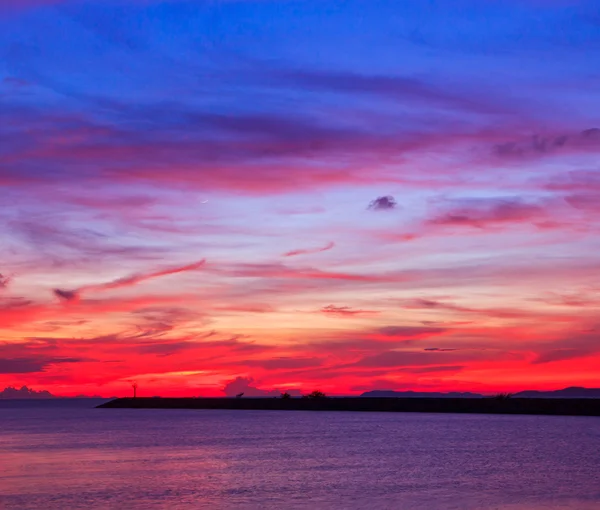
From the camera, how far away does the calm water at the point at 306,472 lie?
38719mm

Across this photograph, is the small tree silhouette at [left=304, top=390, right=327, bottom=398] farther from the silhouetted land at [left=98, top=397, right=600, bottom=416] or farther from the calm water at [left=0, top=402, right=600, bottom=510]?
the calm water at [left=0, top=402, right=600, bottom=510]

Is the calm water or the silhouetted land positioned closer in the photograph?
the calm water

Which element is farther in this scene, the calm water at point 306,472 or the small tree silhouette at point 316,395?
the small tree silhouette at point 316,395

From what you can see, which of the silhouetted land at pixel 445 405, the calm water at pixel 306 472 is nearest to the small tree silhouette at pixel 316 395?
the silhouetted land at pixel 445 405

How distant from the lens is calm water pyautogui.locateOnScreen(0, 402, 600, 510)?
127ft

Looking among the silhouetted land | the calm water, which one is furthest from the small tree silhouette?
the calm water

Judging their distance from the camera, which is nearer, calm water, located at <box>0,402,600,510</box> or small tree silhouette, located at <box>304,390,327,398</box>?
calm water, located at <box>0,402,600,510</box>

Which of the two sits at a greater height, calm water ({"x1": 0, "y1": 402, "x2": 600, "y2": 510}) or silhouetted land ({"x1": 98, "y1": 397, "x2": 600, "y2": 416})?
silhouetted land ({"x1": 98, "y1": 397, "x2": 600, "y2": 416})

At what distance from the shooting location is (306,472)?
5053 centimetres

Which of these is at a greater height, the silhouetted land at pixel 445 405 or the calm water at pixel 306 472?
the silhouetted land at pixel 445 405

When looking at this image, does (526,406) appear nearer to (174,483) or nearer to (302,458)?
(302,458)

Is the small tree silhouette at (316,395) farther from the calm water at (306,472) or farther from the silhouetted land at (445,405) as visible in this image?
Answer: the calm water at (306,472)

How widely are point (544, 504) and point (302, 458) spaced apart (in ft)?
83.0

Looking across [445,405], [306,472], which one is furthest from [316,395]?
[306,472]
